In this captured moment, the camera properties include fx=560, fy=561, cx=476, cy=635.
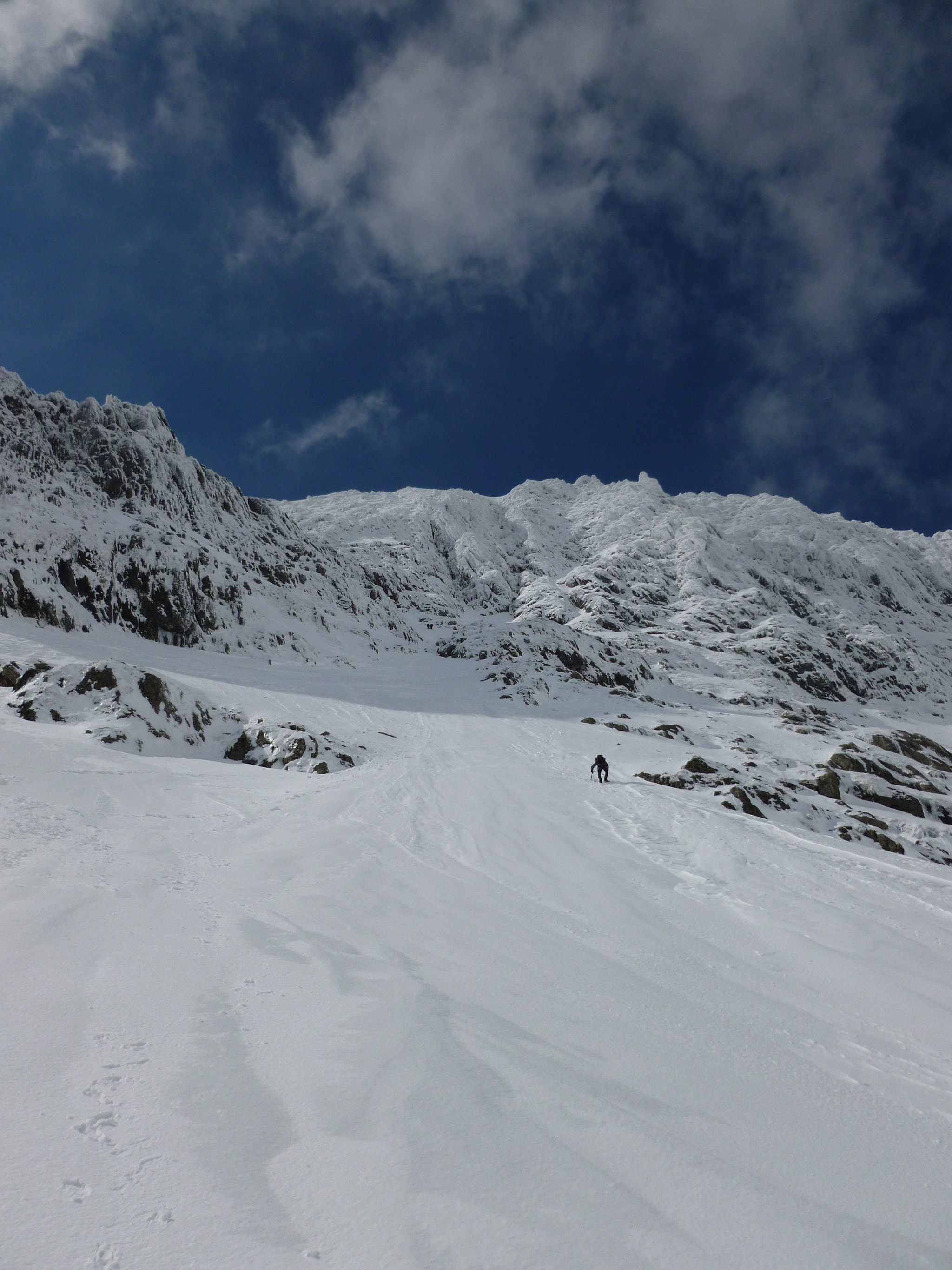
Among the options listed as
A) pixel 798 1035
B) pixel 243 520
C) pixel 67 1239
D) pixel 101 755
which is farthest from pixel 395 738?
pixel 243 520

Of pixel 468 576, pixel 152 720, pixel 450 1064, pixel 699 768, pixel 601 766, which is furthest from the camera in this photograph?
pixel 468 576

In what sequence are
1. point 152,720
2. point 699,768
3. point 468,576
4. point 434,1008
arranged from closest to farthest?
point 434,1008, point 152,720, point 699,768, point 468,576

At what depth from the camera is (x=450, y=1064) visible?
3.18 m

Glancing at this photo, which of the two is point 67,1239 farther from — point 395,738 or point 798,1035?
point 395,738

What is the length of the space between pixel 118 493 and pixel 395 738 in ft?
150

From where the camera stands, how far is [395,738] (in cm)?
2581

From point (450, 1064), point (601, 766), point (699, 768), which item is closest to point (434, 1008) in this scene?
point (450, 1064)

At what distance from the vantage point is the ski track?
2107mm

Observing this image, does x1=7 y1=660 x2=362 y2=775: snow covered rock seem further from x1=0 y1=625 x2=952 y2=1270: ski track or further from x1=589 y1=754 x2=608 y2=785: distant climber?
x1=0 y1=625 x2=952 y2=1270: ski track

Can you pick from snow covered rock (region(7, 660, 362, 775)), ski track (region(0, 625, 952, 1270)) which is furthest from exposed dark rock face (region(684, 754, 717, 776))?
ski track (region(0, 625, 952, 1270))

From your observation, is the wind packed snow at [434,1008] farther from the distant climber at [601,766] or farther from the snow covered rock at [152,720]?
the distant climber at [601,766]

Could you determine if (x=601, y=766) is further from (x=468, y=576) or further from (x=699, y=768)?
(x=468, y=576)

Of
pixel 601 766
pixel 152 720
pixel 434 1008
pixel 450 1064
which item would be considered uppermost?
pixel 450 1064

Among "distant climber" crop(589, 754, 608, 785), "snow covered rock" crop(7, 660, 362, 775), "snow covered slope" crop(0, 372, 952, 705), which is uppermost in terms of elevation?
"snow covered slope" crop(0, 372, 952, 705)
